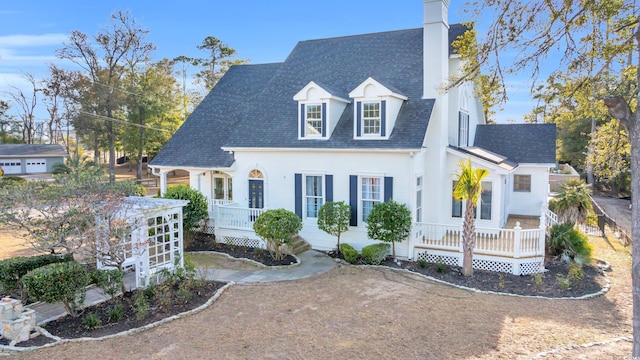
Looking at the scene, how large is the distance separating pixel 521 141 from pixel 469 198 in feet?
32.8

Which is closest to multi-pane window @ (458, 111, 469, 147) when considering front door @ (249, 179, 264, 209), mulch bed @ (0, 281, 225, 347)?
front door @ (249, 179, 264, 209)

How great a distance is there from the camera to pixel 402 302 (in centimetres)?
1008

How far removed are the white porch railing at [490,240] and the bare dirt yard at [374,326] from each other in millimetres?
2211

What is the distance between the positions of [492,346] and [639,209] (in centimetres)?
354

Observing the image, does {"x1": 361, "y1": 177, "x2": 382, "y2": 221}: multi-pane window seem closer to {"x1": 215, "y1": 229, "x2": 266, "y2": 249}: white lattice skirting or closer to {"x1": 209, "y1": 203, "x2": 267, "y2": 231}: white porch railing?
{"x1": 209, "y1": 203, "x2": 267, "y2": 231}: white porch railing

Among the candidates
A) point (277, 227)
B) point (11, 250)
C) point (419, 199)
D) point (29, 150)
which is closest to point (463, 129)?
point (419, 199)

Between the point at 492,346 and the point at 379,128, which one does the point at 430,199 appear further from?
the point at 492,346

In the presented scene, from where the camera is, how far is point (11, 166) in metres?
48.1

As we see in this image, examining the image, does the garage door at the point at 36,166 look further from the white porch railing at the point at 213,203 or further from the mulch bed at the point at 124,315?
the mulch bed at the point at 124,315

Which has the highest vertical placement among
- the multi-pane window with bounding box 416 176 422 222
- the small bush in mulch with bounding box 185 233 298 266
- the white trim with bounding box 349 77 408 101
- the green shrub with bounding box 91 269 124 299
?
the white trim with bounding box 349 77 408 101

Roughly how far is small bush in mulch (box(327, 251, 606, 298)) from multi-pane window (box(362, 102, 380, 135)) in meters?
4.65

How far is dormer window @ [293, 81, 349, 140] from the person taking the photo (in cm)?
1510

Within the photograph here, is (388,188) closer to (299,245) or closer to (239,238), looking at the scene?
(299,245)

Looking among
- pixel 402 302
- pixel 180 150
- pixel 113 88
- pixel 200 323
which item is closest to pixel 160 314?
pixel 200 323
